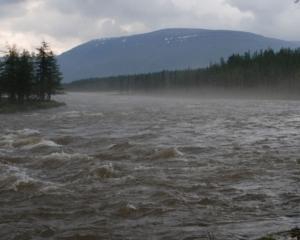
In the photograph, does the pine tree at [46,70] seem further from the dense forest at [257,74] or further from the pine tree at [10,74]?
the dense forest at [257,74]

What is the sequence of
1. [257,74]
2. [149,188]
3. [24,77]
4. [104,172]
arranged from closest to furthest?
[149,188] < [104,172] < [24,77] < [257,74]

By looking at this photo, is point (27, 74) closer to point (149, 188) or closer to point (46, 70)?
point (46, 70)

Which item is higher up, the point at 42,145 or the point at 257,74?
the point at 257,74

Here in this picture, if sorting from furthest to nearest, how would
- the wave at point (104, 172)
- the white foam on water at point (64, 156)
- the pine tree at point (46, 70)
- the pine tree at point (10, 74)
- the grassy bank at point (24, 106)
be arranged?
the pine tree at point (46, 70) → the pine tree at point (10, 74) → the grassy bank at point (24, 106) → the white foam on water at point (64, 156) → the wave at point (104, 172)

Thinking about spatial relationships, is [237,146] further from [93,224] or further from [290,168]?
[93,224]

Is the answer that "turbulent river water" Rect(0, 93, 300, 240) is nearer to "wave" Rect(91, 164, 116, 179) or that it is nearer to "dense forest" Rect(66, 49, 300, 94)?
"wave" Rect(91, 164, 116, 179)

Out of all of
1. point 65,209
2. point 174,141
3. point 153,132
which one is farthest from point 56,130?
point 65,209

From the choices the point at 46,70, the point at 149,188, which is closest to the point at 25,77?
the point at 46,70

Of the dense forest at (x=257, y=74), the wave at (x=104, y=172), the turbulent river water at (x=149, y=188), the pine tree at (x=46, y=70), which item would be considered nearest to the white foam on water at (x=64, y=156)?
the turbulent river water at (x=149, y=188)

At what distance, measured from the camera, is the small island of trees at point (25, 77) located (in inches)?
3039

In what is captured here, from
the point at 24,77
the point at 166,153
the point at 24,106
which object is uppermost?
the point at 24,77

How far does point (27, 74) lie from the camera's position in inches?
3095

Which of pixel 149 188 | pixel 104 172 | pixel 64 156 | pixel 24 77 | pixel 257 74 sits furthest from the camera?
pixel 257 74

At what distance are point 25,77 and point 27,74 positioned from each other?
3.41 ft
